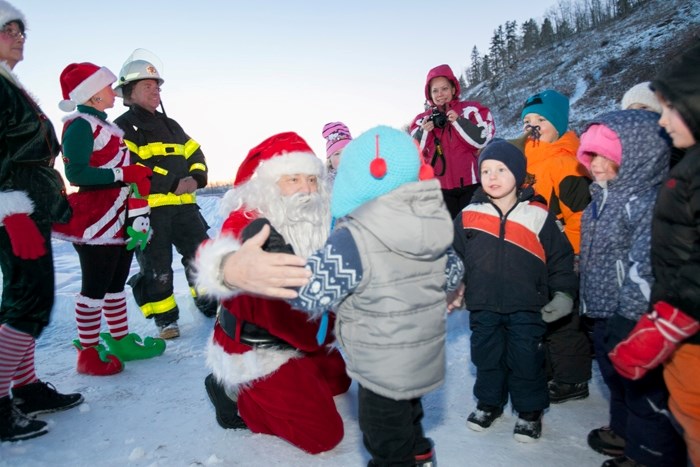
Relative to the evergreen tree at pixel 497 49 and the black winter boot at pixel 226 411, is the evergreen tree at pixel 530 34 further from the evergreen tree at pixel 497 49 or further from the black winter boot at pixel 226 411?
the black winter boot at pixel 226 411

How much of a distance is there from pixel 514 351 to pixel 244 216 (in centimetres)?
162

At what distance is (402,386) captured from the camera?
1.60 metres

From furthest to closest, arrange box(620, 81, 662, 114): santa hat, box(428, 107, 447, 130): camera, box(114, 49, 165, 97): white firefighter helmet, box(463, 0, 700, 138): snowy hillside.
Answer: box(463, 0, 700, 138): snowy hillside, box(428, 107, 447, 130): camera, box(114, 49, 165, 97): white firefighter helmet, box(620, 81, 662, 114): santa hat

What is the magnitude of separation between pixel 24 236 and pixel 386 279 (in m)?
2.09

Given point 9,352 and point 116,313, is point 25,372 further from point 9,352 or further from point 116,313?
point 116,313

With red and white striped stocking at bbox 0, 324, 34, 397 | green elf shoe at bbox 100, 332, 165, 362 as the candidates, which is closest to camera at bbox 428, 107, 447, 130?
green elf shoe at bbox 100, 332, 165, 362

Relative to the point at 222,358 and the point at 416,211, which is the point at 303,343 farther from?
the point at 416,211

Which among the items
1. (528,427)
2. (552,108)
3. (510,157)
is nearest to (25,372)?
(528,427)

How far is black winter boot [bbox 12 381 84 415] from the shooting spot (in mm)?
2598

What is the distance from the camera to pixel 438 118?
13.4ft

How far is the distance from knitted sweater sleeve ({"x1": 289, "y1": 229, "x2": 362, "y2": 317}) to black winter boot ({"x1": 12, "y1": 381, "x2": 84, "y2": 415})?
2099 millimetres

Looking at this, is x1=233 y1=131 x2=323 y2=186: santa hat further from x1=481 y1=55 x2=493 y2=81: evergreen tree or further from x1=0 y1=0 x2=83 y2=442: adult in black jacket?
x1=481 y1=55 x2=493 y2=81: evergreen tree

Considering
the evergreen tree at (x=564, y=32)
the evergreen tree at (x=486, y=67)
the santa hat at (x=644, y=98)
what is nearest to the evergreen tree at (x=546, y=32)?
the evergreen tree at (x=564, y=32)

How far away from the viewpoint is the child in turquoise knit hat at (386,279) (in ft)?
5.04
